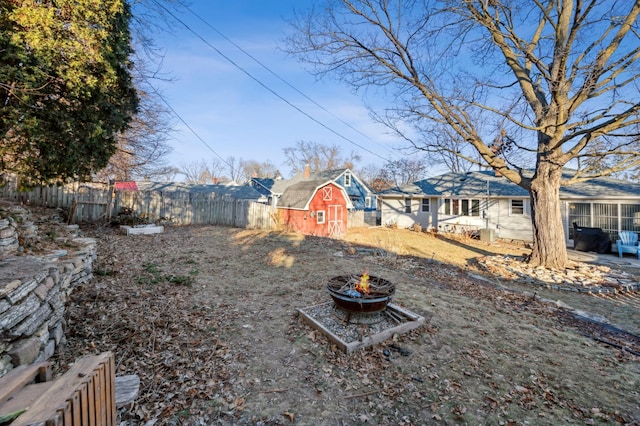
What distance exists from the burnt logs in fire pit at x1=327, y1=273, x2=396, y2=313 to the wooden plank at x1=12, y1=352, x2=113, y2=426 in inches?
122

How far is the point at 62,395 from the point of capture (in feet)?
5.09

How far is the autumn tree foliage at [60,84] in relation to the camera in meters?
4.52

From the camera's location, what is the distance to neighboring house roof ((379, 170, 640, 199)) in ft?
44.0

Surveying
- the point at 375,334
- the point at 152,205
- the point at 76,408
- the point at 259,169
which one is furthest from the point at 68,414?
the point at 259,169

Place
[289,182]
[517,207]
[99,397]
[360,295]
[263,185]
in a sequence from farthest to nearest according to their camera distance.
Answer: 1. [289,182]
2. [263,185]
3. [517,207]
4. [360,295]
5. [99,397]

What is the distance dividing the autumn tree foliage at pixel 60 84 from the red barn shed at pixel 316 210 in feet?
35.3

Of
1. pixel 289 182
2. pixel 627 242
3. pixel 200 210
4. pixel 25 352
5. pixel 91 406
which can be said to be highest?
pixel 289 182

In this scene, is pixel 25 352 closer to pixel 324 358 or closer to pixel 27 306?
pixel 27 306

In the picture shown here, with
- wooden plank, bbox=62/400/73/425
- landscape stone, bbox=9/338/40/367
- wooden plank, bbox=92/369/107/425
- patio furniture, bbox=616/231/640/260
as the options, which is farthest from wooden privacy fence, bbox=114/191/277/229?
patio furniture, bbox=616/231/640/260

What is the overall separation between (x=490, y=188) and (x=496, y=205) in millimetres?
1261

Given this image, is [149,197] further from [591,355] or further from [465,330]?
[591,355]

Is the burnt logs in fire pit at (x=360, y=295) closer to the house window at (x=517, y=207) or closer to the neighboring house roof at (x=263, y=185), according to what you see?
the house window at (x=517, y=207)

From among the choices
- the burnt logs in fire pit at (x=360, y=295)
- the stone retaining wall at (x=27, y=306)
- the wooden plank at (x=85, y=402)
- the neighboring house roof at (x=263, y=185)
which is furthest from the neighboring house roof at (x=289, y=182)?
the wooden plank at (x=85, y=402)

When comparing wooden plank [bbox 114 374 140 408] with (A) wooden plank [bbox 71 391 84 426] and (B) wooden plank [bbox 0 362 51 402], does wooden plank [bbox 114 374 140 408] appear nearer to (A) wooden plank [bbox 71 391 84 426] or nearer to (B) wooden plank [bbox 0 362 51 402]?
(B) wooden plank [bbox 0 362 51 402]
